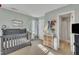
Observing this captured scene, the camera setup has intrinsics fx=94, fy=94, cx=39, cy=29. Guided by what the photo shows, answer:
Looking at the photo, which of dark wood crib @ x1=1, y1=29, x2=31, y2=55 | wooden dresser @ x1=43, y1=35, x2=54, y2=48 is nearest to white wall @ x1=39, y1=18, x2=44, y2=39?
wooden dresser @ x1=43, y1=35, x2=54, y2=48

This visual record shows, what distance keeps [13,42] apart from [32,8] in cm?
81

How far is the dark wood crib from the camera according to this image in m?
1.88

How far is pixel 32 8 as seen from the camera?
1.97m

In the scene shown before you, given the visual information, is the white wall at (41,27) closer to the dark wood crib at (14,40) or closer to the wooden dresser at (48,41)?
the wooden dresser at (48,41)

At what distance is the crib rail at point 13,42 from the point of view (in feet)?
6.17

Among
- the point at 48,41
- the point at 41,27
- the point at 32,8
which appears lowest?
the point at 48,41

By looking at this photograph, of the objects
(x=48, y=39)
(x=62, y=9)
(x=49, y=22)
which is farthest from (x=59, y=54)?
(x=62, y=9)

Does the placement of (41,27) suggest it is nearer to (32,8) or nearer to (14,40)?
(32,8)

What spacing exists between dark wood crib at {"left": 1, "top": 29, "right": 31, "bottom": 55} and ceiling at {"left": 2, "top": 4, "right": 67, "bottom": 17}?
1.35ft

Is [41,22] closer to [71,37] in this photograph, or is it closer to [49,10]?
[49,10]

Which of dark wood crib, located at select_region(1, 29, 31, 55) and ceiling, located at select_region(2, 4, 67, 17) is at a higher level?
ceiling, located at select_region(2, 4, 67, 17)

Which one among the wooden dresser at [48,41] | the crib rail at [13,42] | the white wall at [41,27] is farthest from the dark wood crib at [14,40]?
the wooden dresser at [48,41]

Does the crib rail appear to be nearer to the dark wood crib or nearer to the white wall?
the dark wood crib

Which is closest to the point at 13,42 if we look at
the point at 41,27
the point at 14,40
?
the point at 14,40
